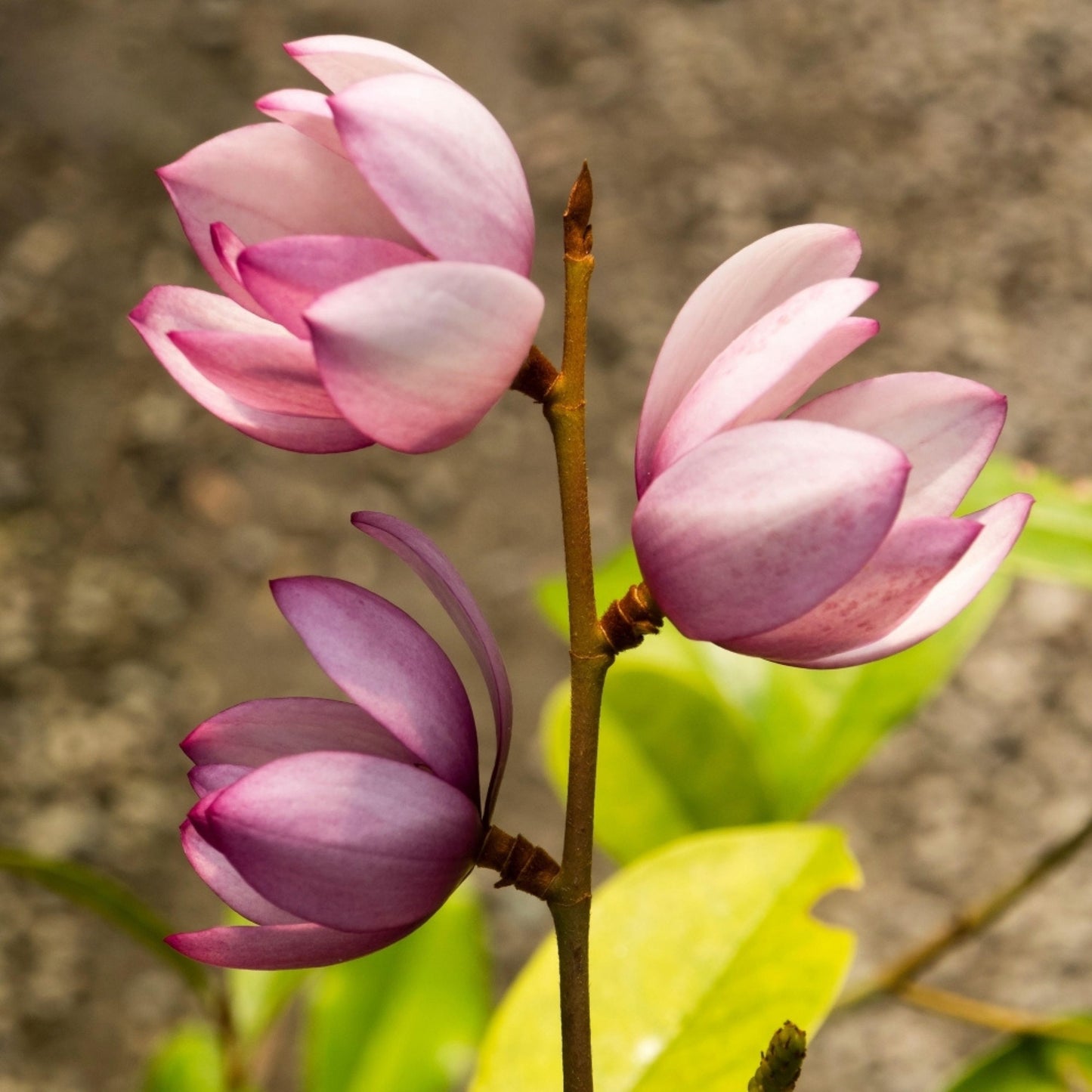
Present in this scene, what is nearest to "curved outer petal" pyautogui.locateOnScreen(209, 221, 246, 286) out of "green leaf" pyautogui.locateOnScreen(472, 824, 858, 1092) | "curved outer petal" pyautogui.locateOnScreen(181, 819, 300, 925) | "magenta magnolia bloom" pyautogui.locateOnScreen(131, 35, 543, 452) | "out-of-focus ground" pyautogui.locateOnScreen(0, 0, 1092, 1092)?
"magenta magnolia bloom" pyautogui.locateOnScreen(131, 35, 543, 452)

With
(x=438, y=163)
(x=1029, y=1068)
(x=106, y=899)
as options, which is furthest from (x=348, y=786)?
(x=1029, y=1068)

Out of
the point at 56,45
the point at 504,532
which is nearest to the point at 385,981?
the point at 504,532

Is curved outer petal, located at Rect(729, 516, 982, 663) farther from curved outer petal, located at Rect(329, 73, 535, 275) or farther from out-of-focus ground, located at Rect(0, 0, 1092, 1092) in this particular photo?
out-of-focus ground, located at Rect(0, 0, 1092, 1092)

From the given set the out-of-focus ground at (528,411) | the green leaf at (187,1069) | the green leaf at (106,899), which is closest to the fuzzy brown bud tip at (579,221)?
the green leaf at (106,899)

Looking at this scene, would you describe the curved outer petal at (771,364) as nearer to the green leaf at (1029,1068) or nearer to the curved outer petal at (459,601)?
the curved outer petal at (459,601)

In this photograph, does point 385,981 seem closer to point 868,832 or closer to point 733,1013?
point 733,1013

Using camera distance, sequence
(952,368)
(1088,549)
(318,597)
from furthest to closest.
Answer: (952,368)
(1088,549)
(318,597)
